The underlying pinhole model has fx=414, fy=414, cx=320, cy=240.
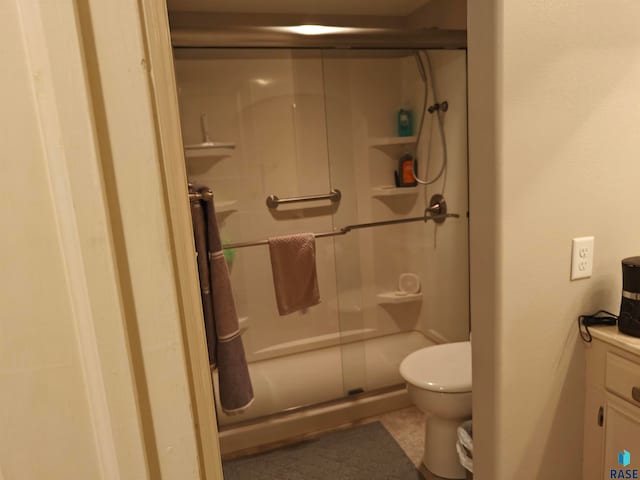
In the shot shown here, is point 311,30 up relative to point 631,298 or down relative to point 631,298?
up

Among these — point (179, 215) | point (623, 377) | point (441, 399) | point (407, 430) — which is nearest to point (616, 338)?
point (623, 377)

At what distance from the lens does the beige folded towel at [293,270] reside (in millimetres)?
2430

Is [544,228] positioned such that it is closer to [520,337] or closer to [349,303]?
[520,337]

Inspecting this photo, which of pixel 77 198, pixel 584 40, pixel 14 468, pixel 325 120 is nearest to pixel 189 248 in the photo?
pixel 77 198

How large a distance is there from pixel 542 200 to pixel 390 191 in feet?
5.53

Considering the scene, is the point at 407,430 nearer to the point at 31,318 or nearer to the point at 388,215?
the point at 388,215

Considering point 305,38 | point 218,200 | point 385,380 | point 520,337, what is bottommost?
point 385,380

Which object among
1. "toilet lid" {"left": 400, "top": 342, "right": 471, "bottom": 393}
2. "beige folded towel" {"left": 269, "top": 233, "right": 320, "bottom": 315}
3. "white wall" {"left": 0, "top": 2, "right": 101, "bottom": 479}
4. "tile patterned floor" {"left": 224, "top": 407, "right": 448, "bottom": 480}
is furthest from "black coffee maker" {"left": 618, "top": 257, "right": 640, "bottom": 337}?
"beige folded towel" {"left": 269, "top": 233, "right": 320, "bottom": 315}

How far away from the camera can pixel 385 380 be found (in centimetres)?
257

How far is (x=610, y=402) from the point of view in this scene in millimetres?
1232

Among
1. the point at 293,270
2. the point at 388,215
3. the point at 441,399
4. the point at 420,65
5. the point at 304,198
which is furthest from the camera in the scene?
the point at 388,215

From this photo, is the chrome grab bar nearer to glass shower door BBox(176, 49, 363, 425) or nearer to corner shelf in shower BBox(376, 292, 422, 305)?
glass shower door BBox(176, 49, 363, 425)

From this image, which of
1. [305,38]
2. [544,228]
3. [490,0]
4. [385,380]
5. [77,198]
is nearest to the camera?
[77,198]

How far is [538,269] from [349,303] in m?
1.73
